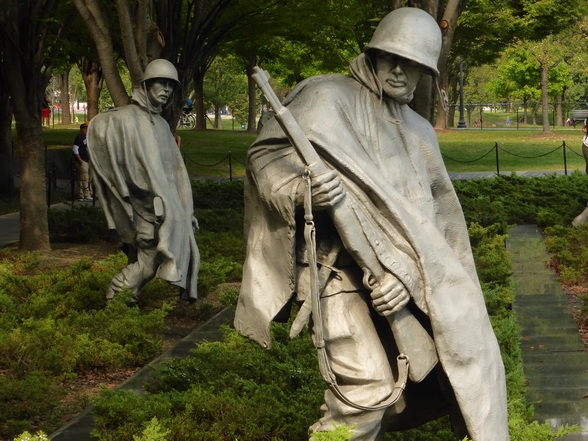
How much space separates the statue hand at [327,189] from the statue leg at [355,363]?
18.5 inches

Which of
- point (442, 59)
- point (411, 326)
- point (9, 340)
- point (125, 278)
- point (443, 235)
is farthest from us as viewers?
point (442, 59)

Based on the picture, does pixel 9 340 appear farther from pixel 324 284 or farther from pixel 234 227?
pixel 234 227

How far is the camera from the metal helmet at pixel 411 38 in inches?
177

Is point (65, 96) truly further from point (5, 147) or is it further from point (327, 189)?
point (327, 189)

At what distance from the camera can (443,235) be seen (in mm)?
4832

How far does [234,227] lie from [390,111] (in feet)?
39.8

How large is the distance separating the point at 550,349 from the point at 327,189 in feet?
16.9

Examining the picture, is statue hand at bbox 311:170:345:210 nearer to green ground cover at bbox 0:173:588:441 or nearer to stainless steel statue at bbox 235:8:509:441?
stainless steel statue at bbox 235:8:509:441

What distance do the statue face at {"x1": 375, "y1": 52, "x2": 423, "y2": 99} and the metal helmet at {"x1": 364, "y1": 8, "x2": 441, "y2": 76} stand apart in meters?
0.09

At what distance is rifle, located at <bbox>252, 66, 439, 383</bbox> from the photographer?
14.1 feet

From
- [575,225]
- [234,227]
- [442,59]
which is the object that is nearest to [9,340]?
[442,59]

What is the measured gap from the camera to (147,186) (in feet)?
32.5

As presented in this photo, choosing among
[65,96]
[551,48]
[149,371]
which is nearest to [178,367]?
[149,371]

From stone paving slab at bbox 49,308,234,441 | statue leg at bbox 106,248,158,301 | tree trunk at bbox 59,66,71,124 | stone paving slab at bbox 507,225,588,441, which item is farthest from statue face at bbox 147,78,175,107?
tree trunk at bbox 59,66,71,124
